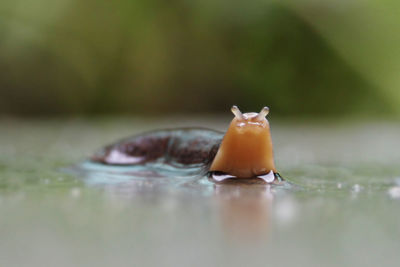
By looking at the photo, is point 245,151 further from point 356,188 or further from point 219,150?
A: point 356,188

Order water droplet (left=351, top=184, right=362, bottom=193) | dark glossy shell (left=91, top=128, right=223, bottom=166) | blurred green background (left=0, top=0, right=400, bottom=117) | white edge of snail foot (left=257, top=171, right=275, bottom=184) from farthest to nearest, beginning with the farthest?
blurred green background (left=0, top=0, right=400, bottom=117) → dark glossy shell (left=91, top=128, right=223, bottom=166) → white edge of snail foot (left=257, top=171, right=275, bottom=184) → water droplet (left=351, top=184, right=362, bottom=193)

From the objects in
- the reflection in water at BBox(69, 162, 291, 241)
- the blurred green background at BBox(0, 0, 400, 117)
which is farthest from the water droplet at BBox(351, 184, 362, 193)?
the blurred green background at BBox(0, 0, 400, 117)

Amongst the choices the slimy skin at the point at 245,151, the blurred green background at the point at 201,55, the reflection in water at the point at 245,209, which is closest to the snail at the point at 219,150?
the slimy skin at the point at 245,151

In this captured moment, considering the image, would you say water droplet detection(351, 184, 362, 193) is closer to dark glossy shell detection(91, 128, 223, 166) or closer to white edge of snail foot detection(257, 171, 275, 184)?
white edge of snail foot detection(257, 171, 275, 184)

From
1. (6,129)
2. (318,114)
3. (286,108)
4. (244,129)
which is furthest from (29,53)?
(244,129)

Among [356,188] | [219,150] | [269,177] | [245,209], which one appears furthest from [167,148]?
[245,209]

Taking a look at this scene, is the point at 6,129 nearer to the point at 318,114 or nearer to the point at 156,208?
the point at 318,114

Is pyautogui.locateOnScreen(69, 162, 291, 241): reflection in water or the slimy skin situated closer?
pyautogui.locateOnScreen(69, 162, 291, 241): reflection in water
